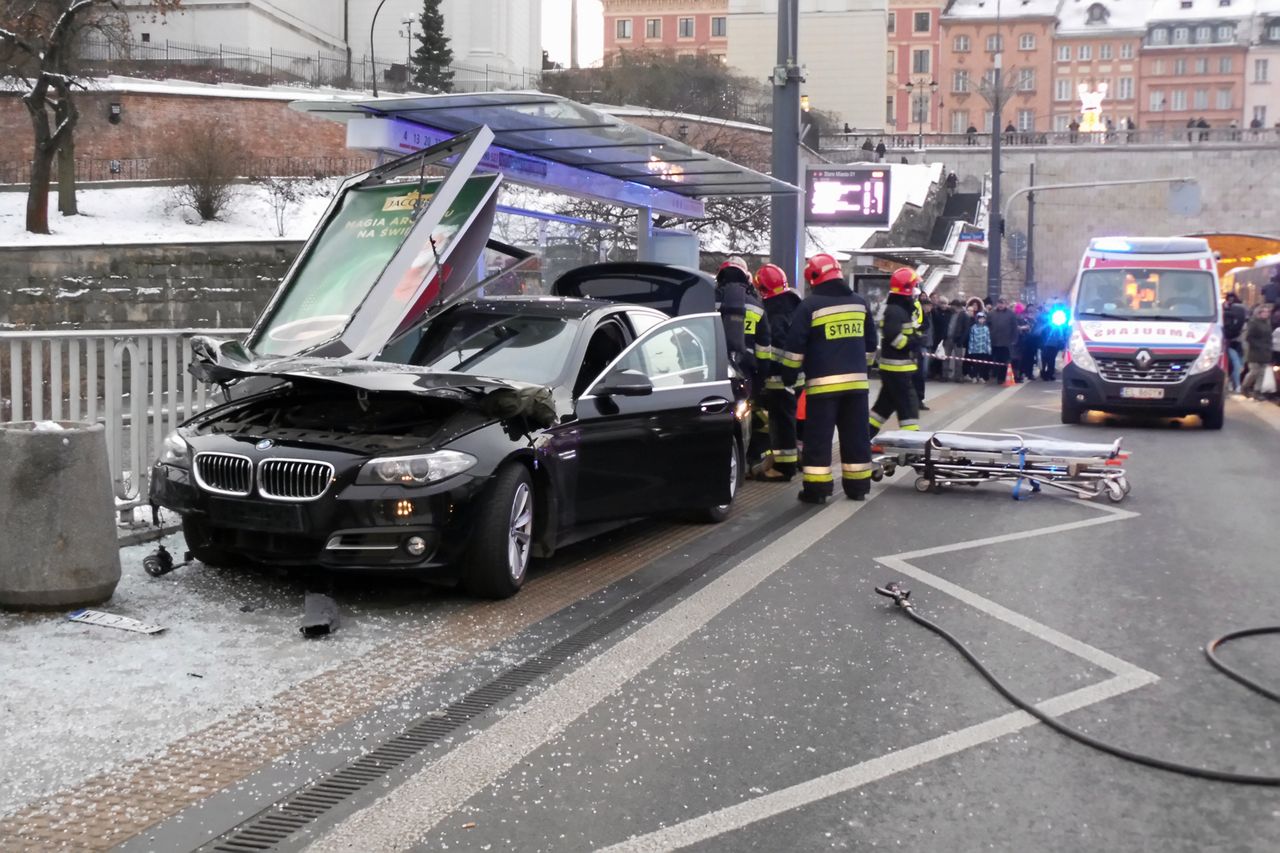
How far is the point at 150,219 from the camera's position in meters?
40.7

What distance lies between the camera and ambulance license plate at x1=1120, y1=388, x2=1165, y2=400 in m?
16.8

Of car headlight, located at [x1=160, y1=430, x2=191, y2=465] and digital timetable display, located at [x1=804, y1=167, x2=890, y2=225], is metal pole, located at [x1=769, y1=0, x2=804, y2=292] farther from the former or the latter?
car headlight, located at [x1=160, y1=430, x2=191, y2=465]

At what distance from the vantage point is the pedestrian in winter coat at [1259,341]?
22.5 m

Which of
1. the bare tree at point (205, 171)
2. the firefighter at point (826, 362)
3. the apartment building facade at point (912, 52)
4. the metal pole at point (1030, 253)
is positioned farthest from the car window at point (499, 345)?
the apartment building facade at point (912, 52)

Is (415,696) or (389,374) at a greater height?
(389,374)

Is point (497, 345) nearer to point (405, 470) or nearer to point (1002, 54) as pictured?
point (405, 470)

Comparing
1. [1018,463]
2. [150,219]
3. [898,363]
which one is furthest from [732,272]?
[150,219]

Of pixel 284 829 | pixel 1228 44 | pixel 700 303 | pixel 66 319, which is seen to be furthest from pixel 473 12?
pixel 1228 44

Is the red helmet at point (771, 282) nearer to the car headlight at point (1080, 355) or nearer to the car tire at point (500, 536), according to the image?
the car tire at point (500, 536)

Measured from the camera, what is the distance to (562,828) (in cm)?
407

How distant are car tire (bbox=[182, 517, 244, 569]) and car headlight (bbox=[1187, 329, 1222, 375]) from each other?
13.0m

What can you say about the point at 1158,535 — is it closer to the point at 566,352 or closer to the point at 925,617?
the point at 925,617

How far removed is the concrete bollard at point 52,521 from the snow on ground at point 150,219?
31.7m

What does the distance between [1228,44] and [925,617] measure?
120338mm
